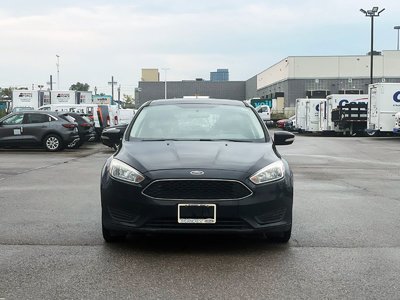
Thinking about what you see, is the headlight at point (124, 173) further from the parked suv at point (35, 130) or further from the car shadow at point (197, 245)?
the parked suv at point (35, 130)

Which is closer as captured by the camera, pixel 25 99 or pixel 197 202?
pixel 197 202

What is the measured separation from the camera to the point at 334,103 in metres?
36.4

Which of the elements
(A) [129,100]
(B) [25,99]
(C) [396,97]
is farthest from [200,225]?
(A) [129,100]

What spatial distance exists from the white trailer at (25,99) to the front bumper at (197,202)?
38.2 m

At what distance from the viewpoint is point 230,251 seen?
18.8 feet

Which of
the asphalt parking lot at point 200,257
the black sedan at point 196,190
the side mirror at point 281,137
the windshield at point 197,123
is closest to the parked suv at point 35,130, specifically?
the asphalt parking lot at point 200,257

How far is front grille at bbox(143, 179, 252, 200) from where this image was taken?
5270 mm

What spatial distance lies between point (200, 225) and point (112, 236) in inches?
44.9

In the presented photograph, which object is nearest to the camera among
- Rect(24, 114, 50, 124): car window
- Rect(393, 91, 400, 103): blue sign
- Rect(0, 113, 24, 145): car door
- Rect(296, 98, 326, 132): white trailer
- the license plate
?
the license plate

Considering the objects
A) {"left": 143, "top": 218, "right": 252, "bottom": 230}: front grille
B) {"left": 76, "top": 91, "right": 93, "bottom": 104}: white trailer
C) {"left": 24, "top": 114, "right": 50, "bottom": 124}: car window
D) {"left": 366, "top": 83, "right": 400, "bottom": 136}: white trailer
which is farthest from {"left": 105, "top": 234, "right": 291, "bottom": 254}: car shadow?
{"left": 76, "top": 91, "right": 93, "bottom": 104}: white trailer

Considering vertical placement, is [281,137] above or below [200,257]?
→ above

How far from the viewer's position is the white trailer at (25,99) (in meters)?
41.7

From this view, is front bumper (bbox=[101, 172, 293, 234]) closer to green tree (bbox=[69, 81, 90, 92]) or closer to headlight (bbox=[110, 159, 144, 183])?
headlight (bbox=[110, 159, 144, 183])

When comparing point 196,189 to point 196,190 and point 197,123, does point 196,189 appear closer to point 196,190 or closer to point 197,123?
point 196,190
